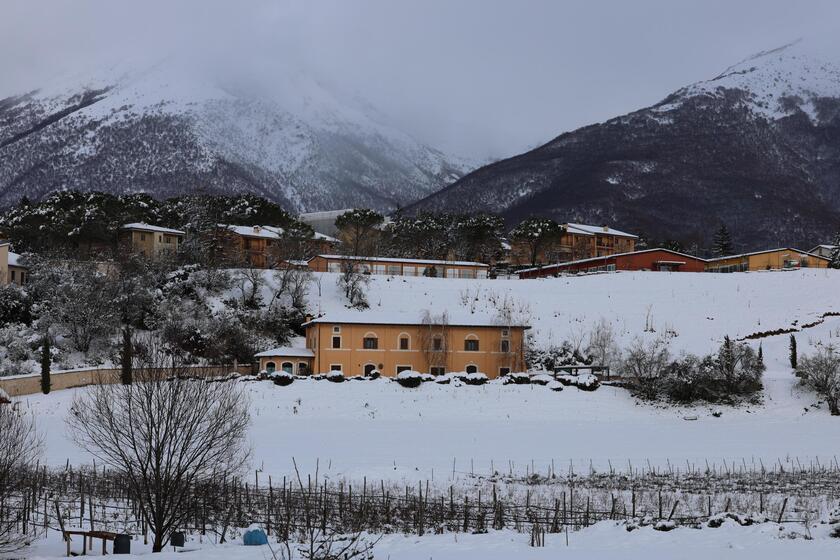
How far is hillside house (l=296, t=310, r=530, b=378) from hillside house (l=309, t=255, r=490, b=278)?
58.2 ft

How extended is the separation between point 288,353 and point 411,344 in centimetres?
903

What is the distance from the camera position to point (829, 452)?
40.3 metres

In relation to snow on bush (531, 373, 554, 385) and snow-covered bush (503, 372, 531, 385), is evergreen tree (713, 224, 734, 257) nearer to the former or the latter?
snow on bush (531, 373, 554, 385)

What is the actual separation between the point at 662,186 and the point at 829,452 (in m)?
154

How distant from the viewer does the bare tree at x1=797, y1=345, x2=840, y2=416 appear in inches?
1999

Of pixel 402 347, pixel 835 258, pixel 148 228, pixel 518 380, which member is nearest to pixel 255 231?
pixel 148 228

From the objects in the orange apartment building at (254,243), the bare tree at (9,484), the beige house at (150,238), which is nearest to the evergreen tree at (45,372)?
the bare tree at (9,484)

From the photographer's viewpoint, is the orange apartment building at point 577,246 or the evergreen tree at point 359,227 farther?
the orange apartment building at point 577,246

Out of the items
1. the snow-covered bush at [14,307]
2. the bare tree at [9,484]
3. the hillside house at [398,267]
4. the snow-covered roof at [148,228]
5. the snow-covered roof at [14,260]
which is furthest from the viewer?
the snow-covered roof at [148,228]

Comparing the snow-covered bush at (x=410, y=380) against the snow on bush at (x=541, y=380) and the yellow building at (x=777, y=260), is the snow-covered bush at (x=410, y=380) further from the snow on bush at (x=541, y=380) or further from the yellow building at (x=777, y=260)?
the yellow building at (x=777, y=260)

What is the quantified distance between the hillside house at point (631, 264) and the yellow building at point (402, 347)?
111ft

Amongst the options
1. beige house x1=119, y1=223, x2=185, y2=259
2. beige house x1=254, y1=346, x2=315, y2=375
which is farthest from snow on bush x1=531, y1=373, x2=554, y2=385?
beige house x1=119, y1=223, x2=185, y2=259

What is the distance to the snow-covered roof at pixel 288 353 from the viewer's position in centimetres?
6303

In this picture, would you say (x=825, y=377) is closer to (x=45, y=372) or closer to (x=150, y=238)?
(x=45, y=372)
